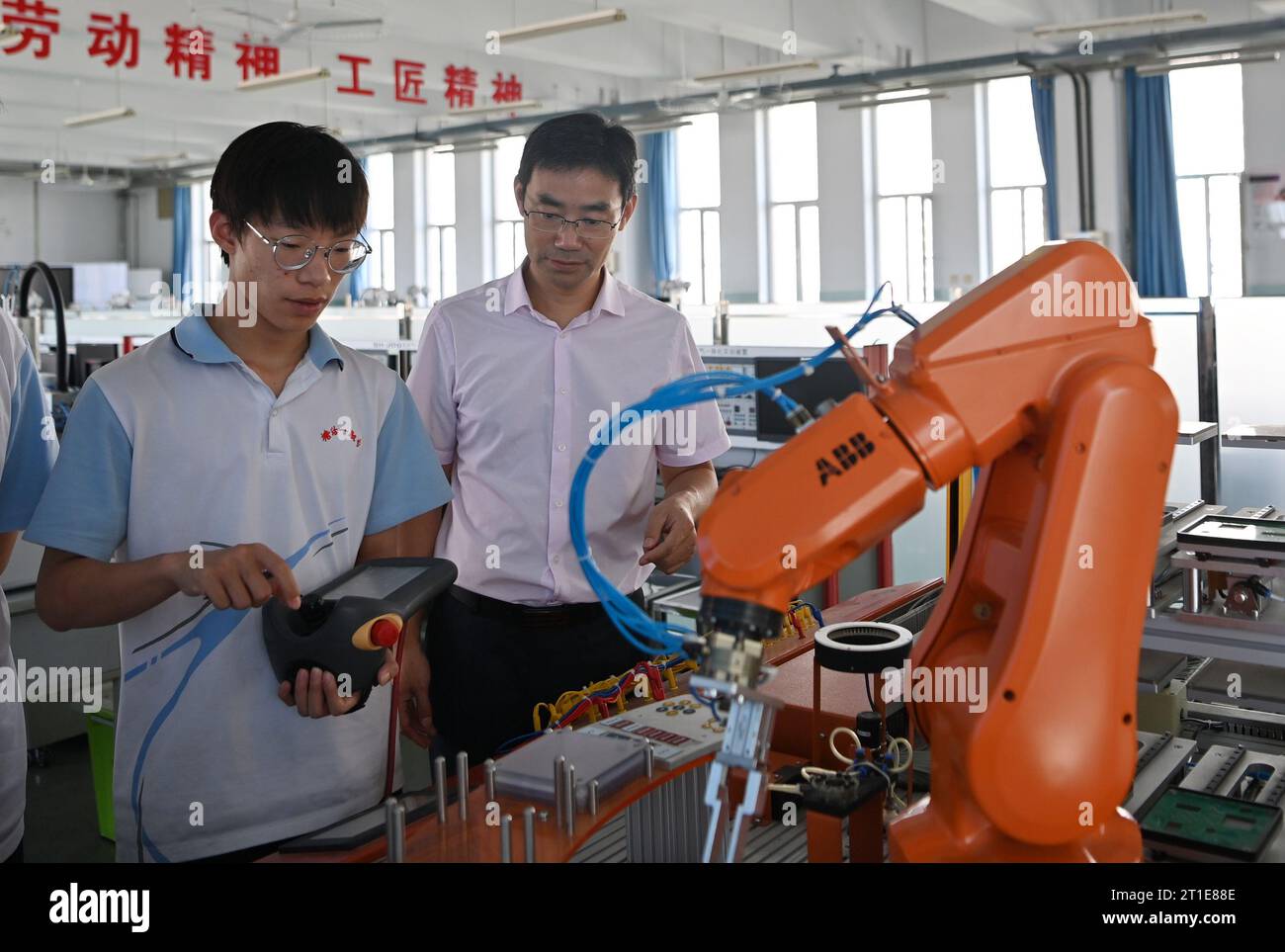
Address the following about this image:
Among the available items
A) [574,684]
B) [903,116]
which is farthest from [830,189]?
[574,684]

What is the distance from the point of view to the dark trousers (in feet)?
5.91

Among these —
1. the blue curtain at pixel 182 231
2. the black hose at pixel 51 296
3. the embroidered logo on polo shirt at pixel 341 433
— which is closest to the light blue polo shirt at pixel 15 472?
the embroidered logo on polo shirt at pixel 341 433

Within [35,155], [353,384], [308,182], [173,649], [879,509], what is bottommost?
[173,649]

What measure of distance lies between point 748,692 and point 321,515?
0.72 metres

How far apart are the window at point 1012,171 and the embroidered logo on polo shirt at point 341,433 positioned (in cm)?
1004

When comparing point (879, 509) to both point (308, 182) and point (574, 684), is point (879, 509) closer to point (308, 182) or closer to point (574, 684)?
point (308, 182)

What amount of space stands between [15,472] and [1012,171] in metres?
10.6

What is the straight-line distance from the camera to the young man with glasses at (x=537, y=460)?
1802 mm

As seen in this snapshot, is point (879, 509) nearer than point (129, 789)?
Yes

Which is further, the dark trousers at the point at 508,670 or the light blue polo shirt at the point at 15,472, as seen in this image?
the dark trousers at the point at 508,670

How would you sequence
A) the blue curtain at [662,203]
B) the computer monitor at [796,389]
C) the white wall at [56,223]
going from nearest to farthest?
1. the computer monitor at [796,389]
2. the blue curtain at [662,203]
3. the white wall at [56,223]

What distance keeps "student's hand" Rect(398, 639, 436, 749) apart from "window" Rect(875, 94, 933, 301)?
10.00m

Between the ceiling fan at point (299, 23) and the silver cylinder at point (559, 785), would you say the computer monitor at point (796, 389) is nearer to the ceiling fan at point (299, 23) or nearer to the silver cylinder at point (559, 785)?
the silver cylinder at point (559, 785)
